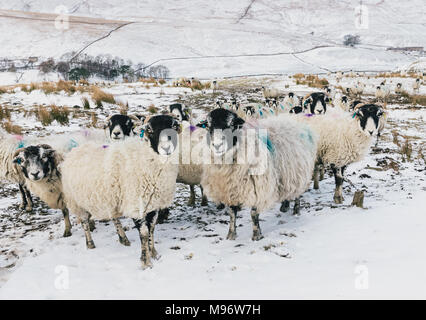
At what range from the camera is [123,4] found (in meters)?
108

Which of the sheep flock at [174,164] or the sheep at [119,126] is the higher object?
the sheep at [119,126]

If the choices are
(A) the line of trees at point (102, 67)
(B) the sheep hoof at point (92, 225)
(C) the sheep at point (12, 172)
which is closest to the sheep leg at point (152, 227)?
(B) the sheep hoof at point (92, 225)

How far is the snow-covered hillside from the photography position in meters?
52.5

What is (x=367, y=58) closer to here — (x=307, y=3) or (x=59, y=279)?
(x=59, y=279)

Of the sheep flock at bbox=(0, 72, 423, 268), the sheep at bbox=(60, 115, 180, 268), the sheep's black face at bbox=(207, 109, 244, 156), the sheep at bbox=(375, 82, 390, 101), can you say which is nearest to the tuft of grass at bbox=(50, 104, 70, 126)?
the sheep flock at bbox=(0, 72, 423, 268)

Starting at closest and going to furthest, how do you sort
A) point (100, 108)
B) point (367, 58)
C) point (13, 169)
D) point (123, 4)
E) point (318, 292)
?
point (318, 292)
point (13, 169)
point (100, 108)
point (367, 58)
point (123, 4)

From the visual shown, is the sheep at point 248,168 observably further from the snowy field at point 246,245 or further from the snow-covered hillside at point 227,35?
the snow-covered hillside at point 227,35

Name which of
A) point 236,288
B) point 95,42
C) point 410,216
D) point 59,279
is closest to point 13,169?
point 59,279

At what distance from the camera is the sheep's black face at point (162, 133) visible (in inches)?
142

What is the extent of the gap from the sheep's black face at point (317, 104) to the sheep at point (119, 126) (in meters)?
5.17

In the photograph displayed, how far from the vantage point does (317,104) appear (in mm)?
8484

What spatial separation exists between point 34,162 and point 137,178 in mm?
1860

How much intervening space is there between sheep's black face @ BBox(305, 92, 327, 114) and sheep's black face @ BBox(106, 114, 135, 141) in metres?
5.28

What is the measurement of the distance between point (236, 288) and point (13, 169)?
16.7ft
